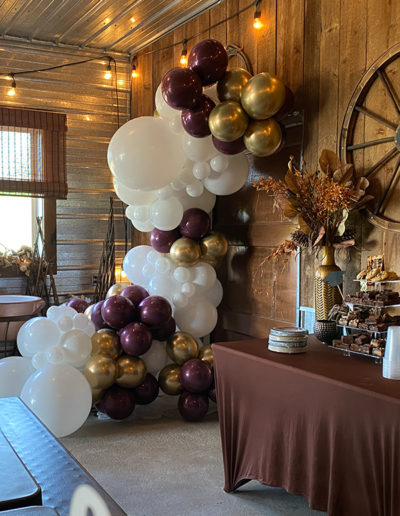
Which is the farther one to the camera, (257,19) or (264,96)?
(257,19)

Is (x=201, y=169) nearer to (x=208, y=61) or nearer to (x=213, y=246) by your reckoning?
(x=213, y=246)

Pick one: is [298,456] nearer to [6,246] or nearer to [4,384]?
[4,384]

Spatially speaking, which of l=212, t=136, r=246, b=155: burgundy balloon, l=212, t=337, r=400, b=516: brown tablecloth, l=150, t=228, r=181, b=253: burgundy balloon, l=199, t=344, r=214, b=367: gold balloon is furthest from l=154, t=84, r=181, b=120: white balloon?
l=212, t=337, r=400, b=516: brown tablecloth

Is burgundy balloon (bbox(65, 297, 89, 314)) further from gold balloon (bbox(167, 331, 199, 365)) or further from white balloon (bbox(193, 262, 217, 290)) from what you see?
white balloon (bbox(193, 262, 217, 290))

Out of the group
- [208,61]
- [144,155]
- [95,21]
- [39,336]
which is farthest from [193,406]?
[95,21]

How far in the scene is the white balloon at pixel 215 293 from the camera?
4.75 meters

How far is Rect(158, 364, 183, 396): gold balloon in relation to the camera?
14.0 ft

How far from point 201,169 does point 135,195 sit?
58 centimetres

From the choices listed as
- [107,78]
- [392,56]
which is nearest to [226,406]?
[392,56]

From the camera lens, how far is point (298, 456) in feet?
8.32

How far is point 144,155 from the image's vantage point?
3.96 metres

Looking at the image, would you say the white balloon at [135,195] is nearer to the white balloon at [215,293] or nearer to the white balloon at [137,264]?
the white balloon at [137,264]

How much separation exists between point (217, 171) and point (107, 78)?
8.86 ft

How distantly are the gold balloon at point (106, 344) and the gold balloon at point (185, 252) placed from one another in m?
0.75
